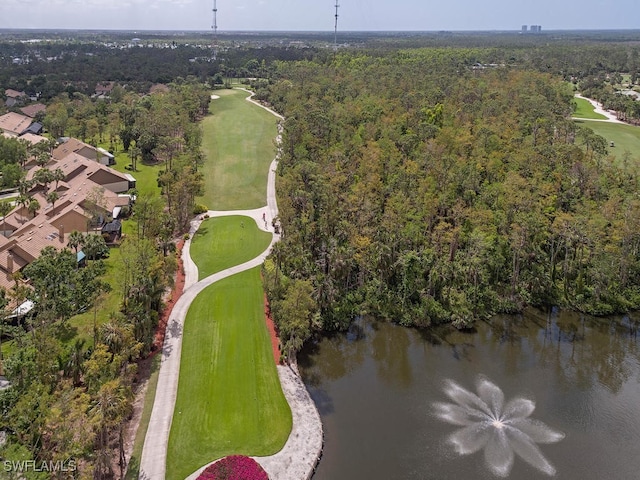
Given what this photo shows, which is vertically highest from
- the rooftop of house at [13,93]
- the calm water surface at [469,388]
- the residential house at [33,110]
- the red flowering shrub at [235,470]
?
the rooftop of house at [13,93]

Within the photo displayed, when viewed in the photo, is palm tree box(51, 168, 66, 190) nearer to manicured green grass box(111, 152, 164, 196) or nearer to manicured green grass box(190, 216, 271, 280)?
manicured green grass box(111, 152, 164, 196)

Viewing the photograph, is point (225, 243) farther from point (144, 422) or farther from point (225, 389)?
point (144, 422)

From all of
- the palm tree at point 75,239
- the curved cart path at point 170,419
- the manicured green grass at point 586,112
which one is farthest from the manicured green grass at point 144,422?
the manicured green grass at point 586,112

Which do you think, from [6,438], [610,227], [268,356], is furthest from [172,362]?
[610,227]

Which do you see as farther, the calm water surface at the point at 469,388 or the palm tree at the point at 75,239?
the palm tree at the point at 75,239

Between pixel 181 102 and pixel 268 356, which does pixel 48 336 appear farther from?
pixel 181 102

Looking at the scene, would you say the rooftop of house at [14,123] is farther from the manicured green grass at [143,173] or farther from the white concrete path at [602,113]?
the white concrete path at [602,113]

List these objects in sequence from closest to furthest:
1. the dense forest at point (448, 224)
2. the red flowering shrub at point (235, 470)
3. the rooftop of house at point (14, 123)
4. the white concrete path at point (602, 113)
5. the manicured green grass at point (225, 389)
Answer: the red flowering shrub at point (235, 470)
the manicured green grass at point (225, 389)
the dense forest at point (448, 224)
the rooftop of house at point (14, 123)
the white concrete path at point (602, 113)

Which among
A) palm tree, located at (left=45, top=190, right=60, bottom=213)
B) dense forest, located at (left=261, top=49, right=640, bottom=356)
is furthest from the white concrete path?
palm tree, located at (left=45, top=190, right=60, bottom=213)
